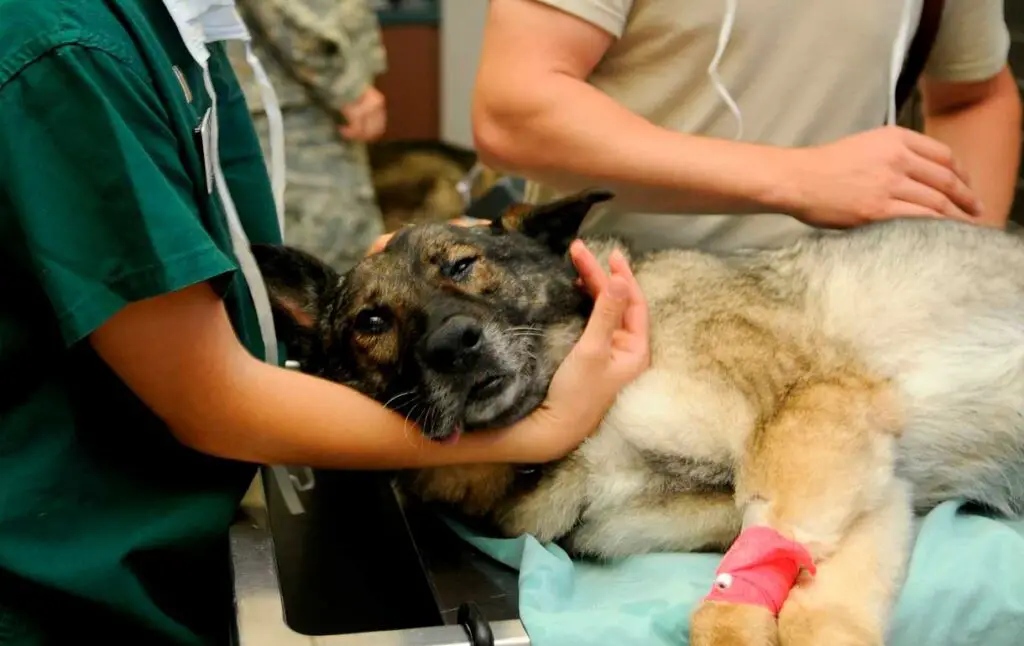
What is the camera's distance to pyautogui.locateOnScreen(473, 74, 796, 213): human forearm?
1.40 meters

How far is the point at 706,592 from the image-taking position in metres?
1.12

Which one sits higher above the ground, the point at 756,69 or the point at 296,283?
the point at 756,69

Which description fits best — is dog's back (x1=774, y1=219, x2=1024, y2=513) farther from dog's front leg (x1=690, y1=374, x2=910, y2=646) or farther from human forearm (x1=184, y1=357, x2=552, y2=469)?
human forearm (x1=184, y1=357, x2=552, y2=469)

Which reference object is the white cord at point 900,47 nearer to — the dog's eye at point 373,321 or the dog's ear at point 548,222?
the dog's ear at point 548,222

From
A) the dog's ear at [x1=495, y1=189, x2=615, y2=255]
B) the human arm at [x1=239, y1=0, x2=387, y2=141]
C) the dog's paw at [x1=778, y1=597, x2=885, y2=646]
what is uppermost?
the dog's ear at [x1=495, y1=189, x2=615, y2=255]

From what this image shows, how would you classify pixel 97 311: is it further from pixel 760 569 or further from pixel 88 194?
pixel 760 569

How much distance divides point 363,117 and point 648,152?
192 centimetres

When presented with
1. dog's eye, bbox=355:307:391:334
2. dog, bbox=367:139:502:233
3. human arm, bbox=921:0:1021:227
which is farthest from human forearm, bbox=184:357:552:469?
dog, bbox=367:139:502:233

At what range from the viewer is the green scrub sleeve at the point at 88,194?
0.88m

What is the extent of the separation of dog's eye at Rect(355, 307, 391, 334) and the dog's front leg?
22.8 inches

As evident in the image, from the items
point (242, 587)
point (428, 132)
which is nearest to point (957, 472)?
point (242, 587)

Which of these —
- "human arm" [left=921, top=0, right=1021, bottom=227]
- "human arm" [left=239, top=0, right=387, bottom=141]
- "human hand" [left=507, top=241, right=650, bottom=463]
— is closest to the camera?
"human hand" [left=507, top=241, right=650, bottom=463]

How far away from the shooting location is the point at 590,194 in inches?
55.4

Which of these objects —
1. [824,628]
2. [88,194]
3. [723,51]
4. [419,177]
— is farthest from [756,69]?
[419,177]
